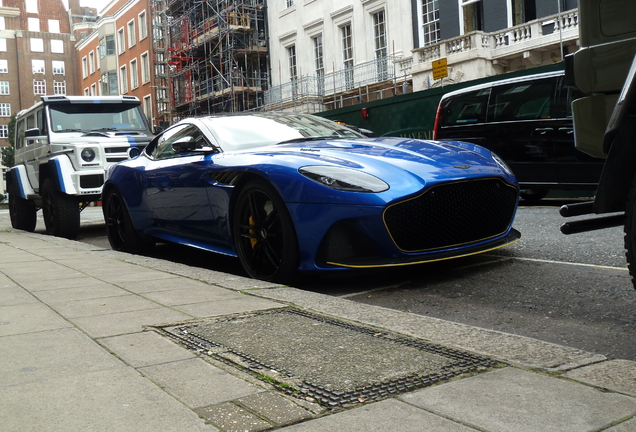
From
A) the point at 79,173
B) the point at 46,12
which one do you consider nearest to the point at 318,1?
the point at 79,173

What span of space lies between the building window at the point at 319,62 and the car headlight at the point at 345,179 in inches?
1070

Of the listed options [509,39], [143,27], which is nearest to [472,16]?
[509,39]

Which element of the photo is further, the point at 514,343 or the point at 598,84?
the point at 598,84

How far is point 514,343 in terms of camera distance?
3000mm

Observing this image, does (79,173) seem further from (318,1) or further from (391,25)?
(318,1)

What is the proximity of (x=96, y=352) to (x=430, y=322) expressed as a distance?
153 cm

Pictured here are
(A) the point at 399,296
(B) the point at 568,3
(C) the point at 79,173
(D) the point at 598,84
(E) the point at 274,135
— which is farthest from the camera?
(B) the point at 568,3

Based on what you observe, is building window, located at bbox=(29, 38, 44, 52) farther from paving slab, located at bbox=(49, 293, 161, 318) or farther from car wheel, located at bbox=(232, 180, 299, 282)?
paving slab, located at bbox=(49, 293, 161, 318)

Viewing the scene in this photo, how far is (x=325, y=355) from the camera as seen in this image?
9.49 ft

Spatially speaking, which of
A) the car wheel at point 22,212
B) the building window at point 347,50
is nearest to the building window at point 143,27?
the building window at point 347,50

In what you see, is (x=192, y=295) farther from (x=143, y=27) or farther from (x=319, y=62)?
(x=143, y=27)

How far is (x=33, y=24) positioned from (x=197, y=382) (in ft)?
307

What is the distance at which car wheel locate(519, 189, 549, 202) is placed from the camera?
35.9 ft

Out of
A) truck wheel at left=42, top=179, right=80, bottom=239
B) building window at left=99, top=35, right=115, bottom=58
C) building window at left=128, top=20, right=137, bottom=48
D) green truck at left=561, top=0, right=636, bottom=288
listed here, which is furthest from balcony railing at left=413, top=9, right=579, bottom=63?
building window at left=99, top=35, right=115, bottom=58
